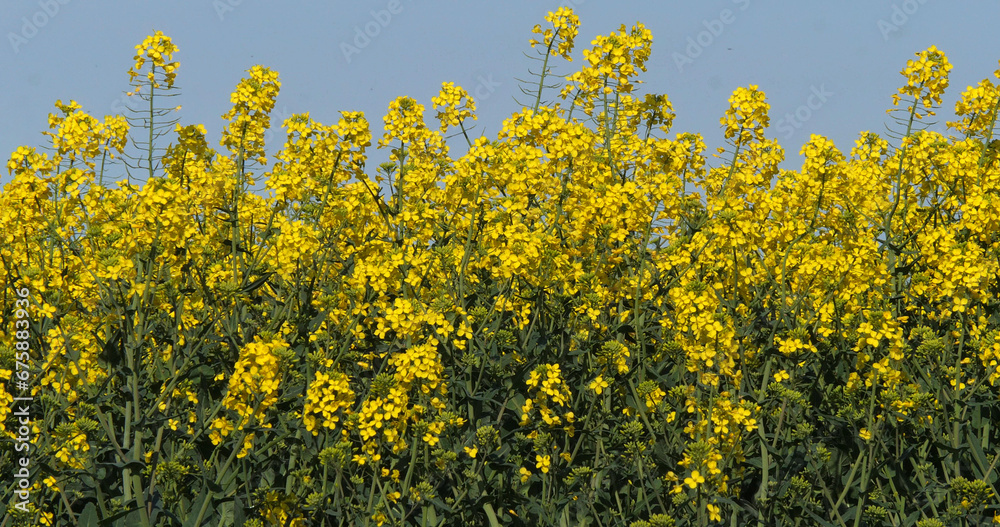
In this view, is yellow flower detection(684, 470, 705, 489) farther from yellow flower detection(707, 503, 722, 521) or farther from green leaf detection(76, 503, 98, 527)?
green leaf detection(76, 503, 98, 527)

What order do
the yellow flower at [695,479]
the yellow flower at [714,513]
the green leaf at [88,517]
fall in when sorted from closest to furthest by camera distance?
the yellow flower at [695,479], the yellow flower at [714,513], the green leaf at [88,517]

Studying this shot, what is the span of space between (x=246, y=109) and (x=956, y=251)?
4992 millimetres

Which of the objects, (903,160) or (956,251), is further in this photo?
(903,160)

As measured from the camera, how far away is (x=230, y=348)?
18.3 feet

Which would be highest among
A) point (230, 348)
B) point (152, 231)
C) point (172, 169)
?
point (172, 169)

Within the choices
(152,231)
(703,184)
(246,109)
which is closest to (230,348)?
(152,231)

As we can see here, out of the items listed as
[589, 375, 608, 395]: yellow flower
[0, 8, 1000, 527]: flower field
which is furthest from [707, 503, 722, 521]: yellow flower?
[589, 375, 608, 395]: yellow flower

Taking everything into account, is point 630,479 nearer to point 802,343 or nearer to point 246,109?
point 802,343

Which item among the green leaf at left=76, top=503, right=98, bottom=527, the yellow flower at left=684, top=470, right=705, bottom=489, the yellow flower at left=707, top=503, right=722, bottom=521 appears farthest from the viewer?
the green leaf at left=76, top=503, right=98, bottom=527

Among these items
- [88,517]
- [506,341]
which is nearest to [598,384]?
[506,341]

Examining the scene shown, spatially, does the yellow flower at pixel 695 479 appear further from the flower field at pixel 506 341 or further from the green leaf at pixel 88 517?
the green leaf at pixel 88 517

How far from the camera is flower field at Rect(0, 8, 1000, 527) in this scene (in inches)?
197

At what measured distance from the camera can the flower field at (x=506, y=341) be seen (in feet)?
16.4

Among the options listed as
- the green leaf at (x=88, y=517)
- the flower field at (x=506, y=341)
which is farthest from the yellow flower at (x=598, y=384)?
the green leaf at (x=88, y=517)
